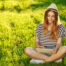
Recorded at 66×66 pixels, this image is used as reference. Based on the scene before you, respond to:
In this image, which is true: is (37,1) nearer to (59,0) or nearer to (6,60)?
(59,0)

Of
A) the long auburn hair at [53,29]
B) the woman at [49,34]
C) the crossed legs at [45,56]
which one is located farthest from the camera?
the long auburn hair at [53,29]

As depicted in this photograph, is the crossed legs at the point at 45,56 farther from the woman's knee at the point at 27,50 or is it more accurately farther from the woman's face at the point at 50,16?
the woman's face at the point at 50,16

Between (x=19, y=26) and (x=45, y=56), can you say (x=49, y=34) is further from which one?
(x=19, y=26)

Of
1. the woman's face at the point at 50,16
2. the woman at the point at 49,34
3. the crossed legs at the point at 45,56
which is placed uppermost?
Answer: the woman's face at the point at 50,16

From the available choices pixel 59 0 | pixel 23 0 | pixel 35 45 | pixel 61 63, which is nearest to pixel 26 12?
pixel 23 0

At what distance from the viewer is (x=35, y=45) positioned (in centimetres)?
588

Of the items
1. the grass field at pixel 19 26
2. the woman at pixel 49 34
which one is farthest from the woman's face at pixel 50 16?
the grass field at pixel 19 26

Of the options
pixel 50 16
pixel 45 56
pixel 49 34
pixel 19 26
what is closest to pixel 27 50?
pixel 45 56

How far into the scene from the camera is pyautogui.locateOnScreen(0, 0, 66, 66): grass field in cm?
592

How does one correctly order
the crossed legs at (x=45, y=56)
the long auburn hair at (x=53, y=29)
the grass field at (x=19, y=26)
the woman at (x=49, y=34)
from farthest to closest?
the grass field at (x=19, y=26) → the long auburn hair at (x=53, y=29) → the woman at (x=49, y=34) → the crossed legs at (x=45, y=56)

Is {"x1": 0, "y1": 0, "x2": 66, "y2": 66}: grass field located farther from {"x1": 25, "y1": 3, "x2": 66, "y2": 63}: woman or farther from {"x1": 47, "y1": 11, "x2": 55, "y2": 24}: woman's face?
{"x1": 47, "y1": 11, "x2": 55, "y2": 24}: woman's face

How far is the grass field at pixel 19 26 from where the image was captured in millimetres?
5918

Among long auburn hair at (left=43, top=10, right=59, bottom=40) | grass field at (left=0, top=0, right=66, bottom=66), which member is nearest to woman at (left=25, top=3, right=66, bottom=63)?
long auburn hair at (left=43, top=10, right=59, bottom=40)

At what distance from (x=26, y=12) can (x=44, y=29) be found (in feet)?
6.19
